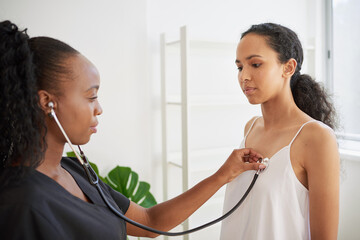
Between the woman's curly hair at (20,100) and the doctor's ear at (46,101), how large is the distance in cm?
1

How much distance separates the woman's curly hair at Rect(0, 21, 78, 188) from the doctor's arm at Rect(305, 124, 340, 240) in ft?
2.62

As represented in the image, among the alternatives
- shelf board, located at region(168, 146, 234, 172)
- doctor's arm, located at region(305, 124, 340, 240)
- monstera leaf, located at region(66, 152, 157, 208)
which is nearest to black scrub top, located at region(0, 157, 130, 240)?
doctor's arm, located at region(305, 124, 340, 240)

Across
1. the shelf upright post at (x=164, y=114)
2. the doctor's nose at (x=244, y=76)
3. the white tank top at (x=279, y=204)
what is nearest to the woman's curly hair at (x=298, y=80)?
the doctor's nose at (x=244, y=76)

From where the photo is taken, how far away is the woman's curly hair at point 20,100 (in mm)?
709

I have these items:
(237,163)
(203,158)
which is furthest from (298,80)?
(203,158)

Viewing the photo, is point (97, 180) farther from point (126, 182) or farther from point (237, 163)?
point (126, 182)

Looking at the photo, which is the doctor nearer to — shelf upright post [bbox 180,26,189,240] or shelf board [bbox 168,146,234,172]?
shelf upright post [bbox 180,26,189,240]

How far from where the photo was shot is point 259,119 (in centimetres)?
142

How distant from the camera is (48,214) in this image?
0.73 m

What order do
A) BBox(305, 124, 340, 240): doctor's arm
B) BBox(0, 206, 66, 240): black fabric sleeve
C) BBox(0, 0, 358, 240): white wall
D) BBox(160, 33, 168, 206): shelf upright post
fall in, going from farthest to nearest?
BBox(160, 33, 168, 206): shelf upright post
BBox(0, 0, 358, 240): white wall
BBox(305, 124, 340, 240): doctor's arm
BBox(0, 206, 66, 240): black fabric sleeve

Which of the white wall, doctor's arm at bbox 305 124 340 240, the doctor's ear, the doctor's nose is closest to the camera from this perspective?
the doctor's ear

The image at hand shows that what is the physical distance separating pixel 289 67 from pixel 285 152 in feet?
1.04

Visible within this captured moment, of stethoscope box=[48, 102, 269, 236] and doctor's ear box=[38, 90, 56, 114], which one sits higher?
doctor's ear box=[38, 90, 56, 114]

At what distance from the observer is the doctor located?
71cm
